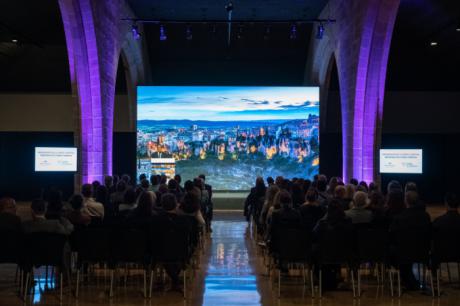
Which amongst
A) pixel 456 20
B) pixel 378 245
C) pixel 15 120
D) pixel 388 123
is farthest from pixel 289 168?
pixel 378 245

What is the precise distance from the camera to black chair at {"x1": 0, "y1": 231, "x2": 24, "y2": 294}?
566 centimetres

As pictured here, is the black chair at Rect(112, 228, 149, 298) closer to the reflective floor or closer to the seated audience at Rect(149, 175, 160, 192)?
the reflective floor

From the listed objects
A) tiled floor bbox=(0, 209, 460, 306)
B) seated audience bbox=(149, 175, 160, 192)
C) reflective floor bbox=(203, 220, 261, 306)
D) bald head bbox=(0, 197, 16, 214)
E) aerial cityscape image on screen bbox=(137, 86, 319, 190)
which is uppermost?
aerial cityscape image on screen bbox=(137, 86, 319, 190)

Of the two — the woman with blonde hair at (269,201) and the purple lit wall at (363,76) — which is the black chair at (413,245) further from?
the purple lit wall at (363,76)

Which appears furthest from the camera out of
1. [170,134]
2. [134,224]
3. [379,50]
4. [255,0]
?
[170,134]

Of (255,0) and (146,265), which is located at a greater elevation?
(255,0)

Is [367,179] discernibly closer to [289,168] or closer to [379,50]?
[379,50]

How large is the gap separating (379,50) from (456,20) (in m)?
3.62

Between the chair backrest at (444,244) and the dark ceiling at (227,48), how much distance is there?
9173 millimetres

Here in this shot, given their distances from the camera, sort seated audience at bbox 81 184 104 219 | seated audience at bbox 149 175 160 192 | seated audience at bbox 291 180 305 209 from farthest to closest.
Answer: seated audience at bbox 149 175 160 192 → seated audience at bbox 291 180 305 209 → seated audience at bbox 81 184 104 219

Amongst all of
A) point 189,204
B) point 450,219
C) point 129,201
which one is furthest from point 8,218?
point 450,219

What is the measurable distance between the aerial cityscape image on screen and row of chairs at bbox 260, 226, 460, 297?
11.3m

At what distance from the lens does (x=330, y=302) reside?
18.8 ft

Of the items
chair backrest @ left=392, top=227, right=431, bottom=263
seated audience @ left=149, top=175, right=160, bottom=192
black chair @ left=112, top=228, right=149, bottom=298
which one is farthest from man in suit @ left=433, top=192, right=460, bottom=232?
seated audience @ left=149, top=175, right=160, bottom=192
